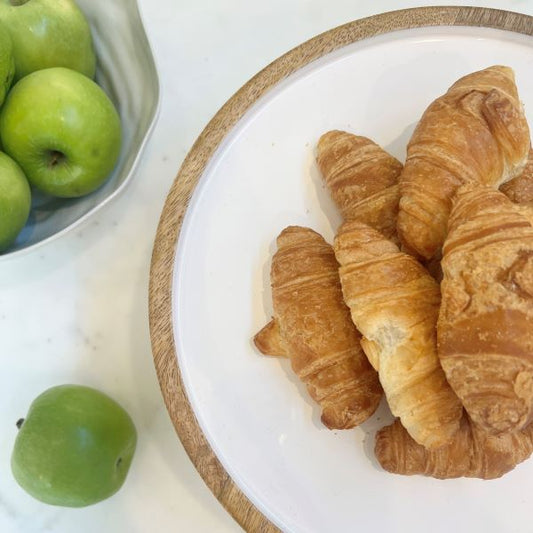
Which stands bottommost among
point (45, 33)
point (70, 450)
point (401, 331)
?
point (70, 450)

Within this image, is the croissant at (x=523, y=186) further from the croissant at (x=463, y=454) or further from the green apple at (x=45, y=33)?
the green apple at (x=45, y=33)

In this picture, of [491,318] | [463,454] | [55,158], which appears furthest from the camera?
[55,158]

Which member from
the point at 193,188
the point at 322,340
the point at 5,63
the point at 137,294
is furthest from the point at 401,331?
the point at 5,63

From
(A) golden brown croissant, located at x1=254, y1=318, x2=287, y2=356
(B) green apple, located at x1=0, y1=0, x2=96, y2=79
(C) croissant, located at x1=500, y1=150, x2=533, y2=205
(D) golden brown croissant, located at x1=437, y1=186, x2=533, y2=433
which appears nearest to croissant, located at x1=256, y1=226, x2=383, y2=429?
(A) golden brown croissant, located at x1=254, y1=318, x2=287, y2=356

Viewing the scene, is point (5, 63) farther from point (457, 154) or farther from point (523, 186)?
point (523, 186)

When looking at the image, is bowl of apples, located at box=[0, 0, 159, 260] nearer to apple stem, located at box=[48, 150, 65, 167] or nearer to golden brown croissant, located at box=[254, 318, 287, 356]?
apple stem, located at box=[48, 150, 65, 167]

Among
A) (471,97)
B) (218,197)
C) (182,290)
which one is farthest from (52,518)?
(471,97)

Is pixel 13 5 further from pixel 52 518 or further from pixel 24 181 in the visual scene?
pixel 52 518
